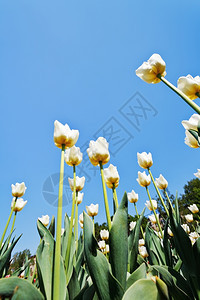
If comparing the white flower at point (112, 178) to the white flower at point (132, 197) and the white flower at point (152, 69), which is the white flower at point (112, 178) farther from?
the white flower at point (132, 197)

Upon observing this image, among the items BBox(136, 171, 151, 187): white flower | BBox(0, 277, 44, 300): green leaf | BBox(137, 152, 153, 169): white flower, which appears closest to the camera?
BBox(0, 277, 44, 300): green leaf

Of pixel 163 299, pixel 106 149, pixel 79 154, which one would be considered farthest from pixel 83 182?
pixel 163 299

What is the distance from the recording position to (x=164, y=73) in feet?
4.58

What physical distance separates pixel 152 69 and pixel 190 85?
302 mm

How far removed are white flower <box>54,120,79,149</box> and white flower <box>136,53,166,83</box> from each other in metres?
0.72

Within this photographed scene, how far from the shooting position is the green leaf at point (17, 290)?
649 mm

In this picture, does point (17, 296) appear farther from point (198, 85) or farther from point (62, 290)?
point (198, 85)

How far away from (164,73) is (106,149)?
2.39ft

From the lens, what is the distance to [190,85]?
125 cm

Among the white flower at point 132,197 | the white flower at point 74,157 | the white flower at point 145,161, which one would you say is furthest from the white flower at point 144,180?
the white flower at point 74,157

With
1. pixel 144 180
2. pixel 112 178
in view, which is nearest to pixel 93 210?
pixel 144 180

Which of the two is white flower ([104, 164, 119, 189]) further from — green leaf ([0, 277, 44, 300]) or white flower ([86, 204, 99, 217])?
white flower ([86, 204, 99, 217])

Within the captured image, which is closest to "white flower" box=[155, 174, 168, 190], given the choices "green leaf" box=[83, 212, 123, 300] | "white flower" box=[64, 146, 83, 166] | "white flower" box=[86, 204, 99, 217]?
"white flower" box=[86, 204, 99, 217]

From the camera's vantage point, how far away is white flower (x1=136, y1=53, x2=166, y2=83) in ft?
4.43
